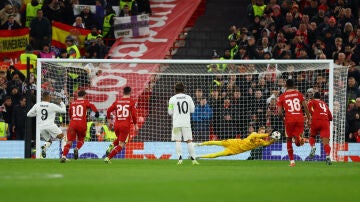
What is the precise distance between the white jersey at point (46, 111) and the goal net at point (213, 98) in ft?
2.02

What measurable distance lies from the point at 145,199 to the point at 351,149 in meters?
14.2

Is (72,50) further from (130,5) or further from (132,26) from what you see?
(130,5)

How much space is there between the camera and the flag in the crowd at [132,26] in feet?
101

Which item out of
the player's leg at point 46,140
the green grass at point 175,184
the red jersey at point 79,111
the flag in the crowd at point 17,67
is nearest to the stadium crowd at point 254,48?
the flag in the crowd at point 17,67

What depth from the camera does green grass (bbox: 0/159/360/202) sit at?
11.9 m

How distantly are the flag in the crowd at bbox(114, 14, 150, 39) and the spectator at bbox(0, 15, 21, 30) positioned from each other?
320cm

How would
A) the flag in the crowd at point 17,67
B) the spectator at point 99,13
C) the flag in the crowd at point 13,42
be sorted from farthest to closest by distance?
the spectator at point 99,13, the flag in the crowd at point 13,42, the flag in the crowd at point 17,67

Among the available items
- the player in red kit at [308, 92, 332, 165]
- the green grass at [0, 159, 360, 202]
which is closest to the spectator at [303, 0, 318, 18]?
the player in red kit at [308, 92, 332, 165]

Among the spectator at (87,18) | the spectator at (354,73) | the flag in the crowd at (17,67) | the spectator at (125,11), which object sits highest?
the spectator at (125,11)

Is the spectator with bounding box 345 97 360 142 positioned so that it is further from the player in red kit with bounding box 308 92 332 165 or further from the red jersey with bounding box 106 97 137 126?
the red jersey with bounding box 106 97 137 126

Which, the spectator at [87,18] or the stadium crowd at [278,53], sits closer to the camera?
the stadium crowd at [278,53]

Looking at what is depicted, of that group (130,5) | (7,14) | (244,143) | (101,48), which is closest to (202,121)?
(244,143)

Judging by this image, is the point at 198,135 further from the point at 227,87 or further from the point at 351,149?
the point at 351,149

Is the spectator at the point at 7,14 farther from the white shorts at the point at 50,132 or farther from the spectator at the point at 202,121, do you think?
the spectator at the point at 202,121
